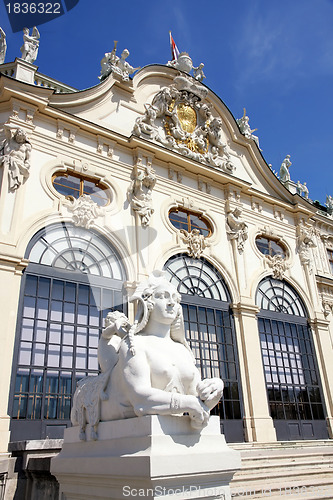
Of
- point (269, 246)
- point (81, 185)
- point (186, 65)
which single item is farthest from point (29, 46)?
point (269, 246)

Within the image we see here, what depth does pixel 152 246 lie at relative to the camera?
47.7ft

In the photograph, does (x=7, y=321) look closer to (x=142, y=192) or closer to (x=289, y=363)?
(x=142, y=192)

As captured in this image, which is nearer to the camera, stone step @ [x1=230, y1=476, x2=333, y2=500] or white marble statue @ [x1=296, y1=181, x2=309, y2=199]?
stone step @ [x1=230, y1=476, x2=333, y2=500]

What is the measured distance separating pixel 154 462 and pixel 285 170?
21646mm

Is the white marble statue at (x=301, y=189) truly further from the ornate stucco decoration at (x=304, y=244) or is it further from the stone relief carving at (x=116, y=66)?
the stone relief carving at (x=116, y=66)

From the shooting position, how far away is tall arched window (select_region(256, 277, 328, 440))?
1570 cm

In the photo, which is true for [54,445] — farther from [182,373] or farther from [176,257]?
[176,257]

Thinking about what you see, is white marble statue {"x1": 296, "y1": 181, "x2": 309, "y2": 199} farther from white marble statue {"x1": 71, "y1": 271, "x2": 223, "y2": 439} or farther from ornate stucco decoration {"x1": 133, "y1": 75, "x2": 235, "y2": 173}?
white marble statue {"x1": 71, "y1": 271, "x2": 223, "y2": 439}

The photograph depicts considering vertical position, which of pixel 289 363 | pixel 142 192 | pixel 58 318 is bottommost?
pixel 289 363

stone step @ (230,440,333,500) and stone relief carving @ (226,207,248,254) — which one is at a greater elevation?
stone relief carving @ (226,207,248,254)

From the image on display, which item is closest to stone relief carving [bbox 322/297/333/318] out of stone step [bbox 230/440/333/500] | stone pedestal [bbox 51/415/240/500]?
stone step [bbox 230/440/333/500]

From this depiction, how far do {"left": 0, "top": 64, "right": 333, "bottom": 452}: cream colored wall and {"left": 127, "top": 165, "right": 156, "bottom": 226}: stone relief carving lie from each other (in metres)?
0.27

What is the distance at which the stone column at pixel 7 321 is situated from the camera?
32.1 feet

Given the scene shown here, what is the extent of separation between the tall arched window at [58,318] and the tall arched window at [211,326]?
8.87 ft
